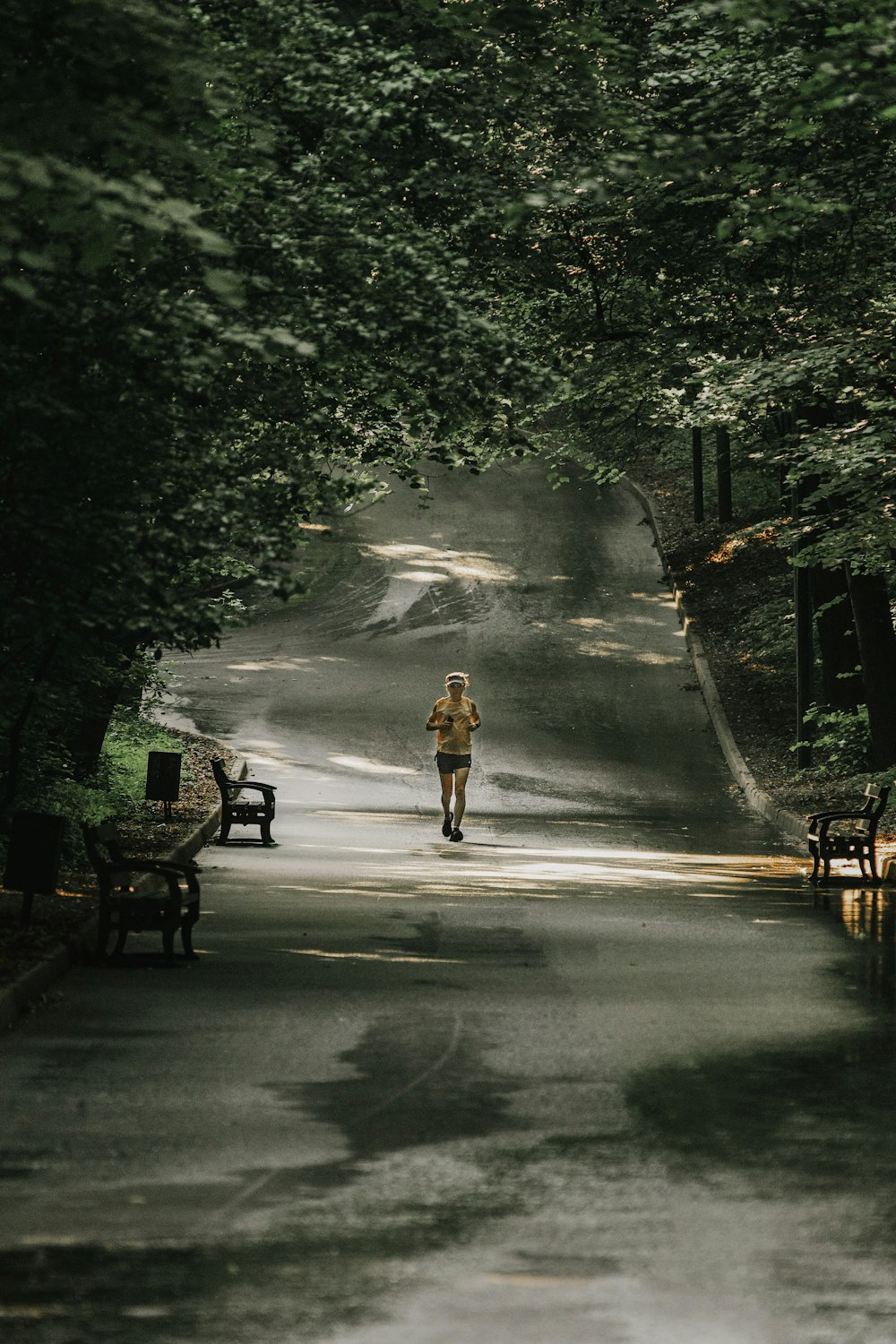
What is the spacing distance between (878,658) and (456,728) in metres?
6.62

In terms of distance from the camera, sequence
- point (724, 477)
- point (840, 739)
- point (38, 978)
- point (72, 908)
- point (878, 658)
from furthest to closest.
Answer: point (724, 477) → point (840, 739) → point (878, 658) → point (72, 908) → point (38, 978)

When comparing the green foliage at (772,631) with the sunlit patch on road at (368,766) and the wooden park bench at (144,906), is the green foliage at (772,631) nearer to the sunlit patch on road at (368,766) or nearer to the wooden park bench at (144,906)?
the sunlit patch on road at (368,766)

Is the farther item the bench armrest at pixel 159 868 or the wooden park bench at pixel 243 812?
the wooden park bench at pixel 243 812

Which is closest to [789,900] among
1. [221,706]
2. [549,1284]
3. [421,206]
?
[421,206]

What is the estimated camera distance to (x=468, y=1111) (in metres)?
7.31

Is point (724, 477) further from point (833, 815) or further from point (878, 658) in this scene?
point (833, 815)

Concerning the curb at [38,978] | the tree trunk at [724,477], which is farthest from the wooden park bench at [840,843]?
the tree trunk at [724,477]

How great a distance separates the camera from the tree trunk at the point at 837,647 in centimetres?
2639

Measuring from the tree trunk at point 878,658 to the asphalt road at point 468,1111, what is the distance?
3881 millimetres

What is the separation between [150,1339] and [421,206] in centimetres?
1138

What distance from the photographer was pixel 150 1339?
182 inches

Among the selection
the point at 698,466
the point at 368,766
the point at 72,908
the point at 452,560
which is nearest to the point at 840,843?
the point at 72,908

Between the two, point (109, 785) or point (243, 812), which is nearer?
point (243, 812)

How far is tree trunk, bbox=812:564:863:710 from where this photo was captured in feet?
86.6
